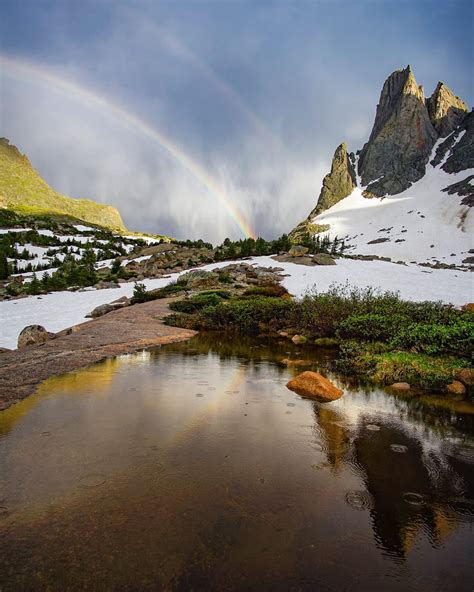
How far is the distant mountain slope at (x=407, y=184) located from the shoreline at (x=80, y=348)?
3416 inches

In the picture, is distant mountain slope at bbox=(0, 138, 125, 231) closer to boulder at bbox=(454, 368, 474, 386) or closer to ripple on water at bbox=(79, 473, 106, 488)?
boulder at bbox=(454, 368, 474, 386)

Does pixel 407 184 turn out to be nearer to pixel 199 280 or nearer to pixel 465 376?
pixel 199 280

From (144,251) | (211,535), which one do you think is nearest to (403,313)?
(211,535)

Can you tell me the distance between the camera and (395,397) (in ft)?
23.9

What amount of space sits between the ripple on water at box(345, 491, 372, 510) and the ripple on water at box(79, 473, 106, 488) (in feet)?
8.65

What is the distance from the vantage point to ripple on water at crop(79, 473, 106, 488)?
371 cm

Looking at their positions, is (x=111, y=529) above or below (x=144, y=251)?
below

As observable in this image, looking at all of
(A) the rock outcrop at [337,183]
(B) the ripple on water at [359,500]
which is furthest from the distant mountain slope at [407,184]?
(B) the ripple on water at [359,500]

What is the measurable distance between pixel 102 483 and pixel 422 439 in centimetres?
453

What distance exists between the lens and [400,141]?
155 m

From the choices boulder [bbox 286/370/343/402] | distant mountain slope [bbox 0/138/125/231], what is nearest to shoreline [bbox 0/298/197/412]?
boulder [bbox 286/370/343/402]

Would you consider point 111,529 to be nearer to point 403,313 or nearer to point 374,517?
point 374,517

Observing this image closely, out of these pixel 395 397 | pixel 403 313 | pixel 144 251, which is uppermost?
pixel 144 251

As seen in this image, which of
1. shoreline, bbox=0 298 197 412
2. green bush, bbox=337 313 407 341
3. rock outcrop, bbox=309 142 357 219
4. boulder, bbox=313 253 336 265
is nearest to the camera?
shoreline, bbox=0 298 197 412
